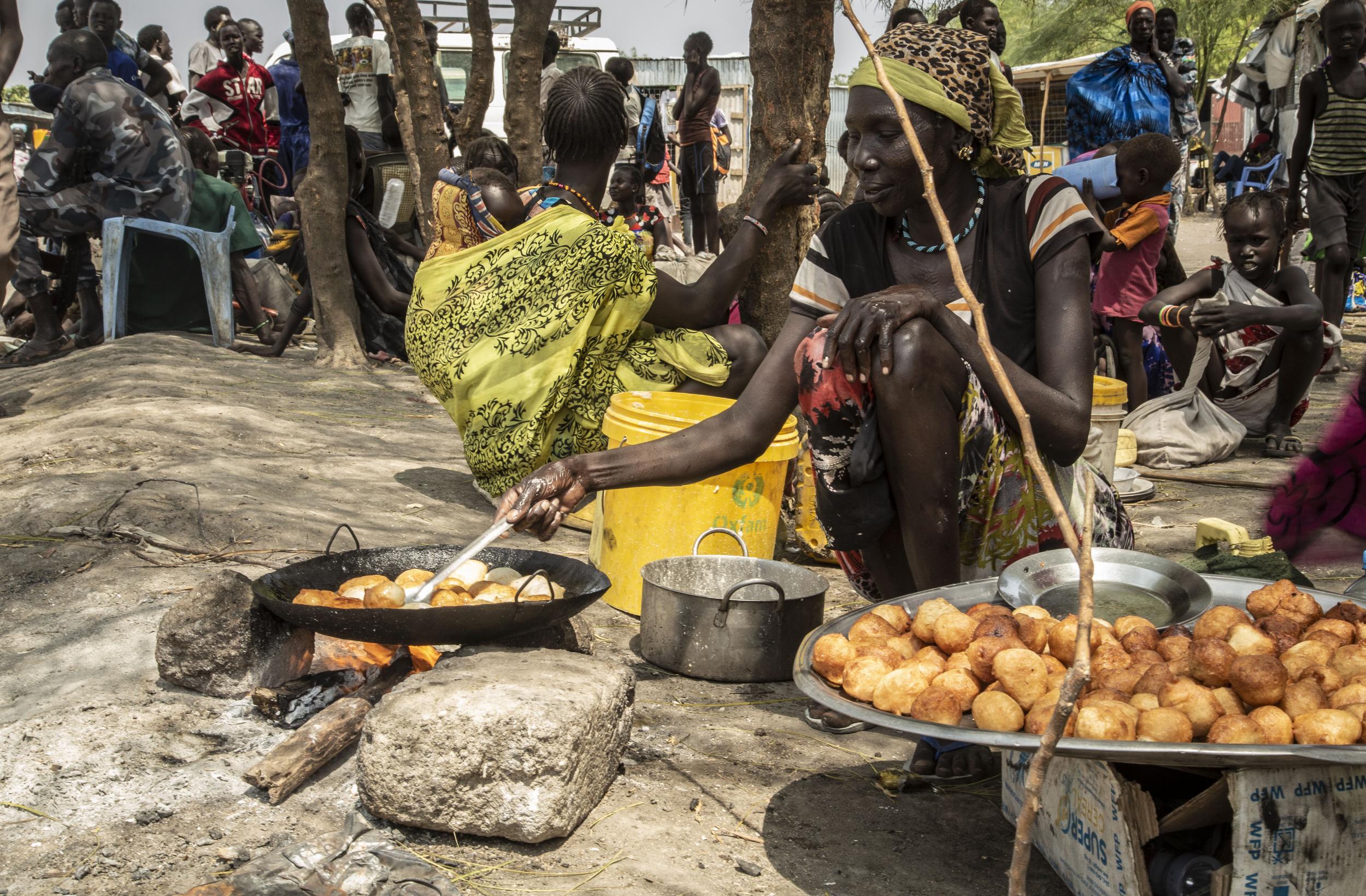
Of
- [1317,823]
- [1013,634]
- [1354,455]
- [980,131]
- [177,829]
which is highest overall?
[980,131]

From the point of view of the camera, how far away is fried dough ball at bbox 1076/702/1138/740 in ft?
5.47

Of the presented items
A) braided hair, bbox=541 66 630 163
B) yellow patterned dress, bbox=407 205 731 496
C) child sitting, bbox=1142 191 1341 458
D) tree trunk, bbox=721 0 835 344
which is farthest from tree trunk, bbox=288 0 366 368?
child sitting, bbox=1142 191 1341 458

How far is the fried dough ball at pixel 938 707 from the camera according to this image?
5.94ft

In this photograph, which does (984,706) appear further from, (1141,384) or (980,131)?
(1141,384)

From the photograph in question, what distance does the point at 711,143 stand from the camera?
1219 centimetres

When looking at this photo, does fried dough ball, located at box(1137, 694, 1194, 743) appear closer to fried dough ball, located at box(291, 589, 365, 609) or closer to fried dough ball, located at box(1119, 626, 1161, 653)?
fried dough ball, located at box(1119, 626, 1161, 653)

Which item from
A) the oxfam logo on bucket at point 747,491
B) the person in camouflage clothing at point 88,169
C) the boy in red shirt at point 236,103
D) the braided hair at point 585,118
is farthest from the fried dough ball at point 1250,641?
the boy in red shirt at point 236,103

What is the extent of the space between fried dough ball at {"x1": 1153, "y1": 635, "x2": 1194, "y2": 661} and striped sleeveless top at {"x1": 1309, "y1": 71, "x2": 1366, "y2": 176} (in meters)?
6.75

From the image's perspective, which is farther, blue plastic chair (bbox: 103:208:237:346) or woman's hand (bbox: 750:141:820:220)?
blue plastic chair (bbox: 103:208:237:346)

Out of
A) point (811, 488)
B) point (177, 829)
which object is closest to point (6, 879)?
point (177, 829)

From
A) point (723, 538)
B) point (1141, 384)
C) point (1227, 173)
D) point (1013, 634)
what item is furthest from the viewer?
point (1227, 173)

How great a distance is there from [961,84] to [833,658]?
1344 mm

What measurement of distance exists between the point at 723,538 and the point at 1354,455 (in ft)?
6.12

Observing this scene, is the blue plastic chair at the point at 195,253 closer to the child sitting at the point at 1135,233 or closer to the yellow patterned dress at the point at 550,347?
the yellow patterned dress at the point at 550,347
